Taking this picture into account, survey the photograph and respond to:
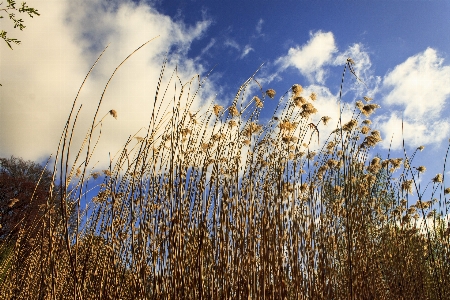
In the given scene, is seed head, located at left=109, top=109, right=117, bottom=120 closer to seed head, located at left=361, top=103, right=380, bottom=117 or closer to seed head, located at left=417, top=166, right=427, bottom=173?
seed head, located at left=361, top=103, right=380, bottom=117

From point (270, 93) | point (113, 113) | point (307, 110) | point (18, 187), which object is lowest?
point (113, 113)

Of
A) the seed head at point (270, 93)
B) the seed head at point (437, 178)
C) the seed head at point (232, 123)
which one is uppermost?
the seed head at point (270, 93)

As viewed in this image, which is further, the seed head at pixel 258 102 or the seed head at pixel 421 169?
the seed head at pixel 421 169

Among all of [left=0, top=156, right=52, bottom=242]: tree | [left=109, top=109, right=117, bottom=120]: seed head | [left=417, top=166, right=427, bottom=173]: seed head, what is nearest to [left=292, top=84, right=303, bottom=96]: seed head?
[left=109, top=109, right=117, bottom=120]: seed head

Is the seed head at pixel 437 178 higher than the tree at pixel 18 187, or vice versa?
the tree at pixel 18 187

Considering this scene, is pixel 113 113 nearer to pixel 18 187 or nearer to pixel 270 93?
pixel 270 93

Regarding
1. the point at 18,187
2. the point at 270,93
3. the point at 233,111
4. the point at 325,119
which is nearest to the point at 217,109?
the point at 233,111

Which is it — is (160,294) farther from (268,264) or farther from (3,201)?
(3,201)

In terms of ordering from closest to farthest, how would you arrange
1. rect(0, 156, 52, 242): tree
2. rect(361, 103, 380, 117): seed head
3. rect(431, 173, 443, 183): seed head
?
rect(361, 103, 380, 117): seed head → rect(431, 173, 443, 183): seed head → rect(0, 156, 52, 242): tree

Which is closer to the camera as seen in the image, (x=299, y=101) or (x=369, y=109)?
(x=299, y=101)

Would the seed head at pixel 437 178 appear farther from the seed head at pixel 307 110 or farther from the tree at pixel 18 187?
the tree at pixel 18 187

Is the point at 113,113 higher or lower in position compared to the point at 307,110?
lower

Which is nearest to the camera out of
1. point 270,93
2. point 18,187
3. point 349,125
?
point 270,93

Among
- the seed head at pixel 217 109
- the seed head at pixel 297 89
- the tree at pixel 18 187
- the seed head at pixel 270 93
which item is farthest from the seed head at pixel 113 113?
the tree at pixel 18 187
